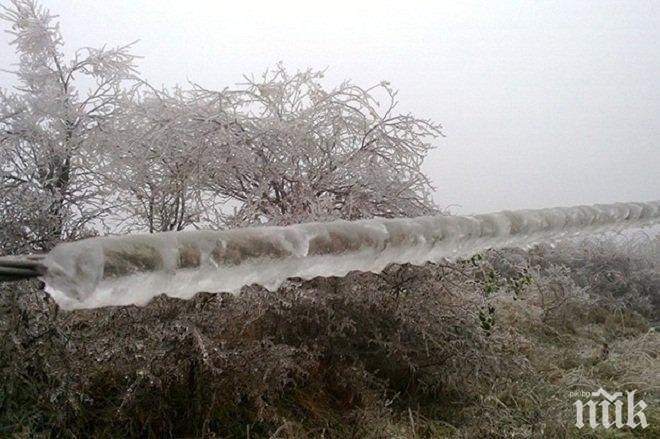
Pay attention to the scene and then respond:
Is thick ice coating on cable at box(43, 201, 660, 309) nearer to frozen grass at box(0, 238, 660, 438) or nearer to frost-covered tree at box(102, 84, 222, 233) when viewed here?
frozen grass at box(0, 238, 660, 438)

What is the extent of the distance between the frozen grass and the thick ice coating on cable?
6.21ft

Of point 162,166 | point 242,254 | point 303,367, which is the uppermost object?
point 162,166

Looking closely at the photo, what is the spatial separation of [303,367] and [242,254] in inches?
108

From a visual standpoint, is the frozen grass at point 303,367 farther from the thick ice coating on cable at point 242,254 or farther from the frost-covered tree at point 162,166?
the thick ice coating on cable at point 242,254

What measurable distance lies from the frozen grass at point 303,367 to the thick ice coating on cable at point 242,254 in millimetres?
1891

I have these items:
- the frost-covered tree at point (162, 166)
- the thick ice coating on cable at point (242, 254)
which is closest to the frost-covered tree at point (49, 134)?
the frost-covered tree at point (162, 166)

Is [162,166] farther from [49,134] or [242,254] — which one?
[242,254]

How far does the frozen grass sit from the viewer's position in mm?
2871

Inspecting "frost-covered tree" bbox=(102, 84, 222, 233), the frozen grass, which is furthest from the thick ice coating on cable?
"frost-covered tree" bbox=(102, 84, 222, 233)

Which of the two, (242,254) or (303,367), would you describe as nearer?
(242,254)

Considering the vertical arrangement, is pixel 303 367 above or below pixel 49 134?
below

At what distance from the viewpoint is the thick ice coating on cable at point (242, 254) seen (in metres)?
0.71

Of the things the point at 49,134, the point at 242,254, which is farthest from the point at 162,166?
the point at 242,254

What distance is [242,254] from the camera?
825 millimetres
